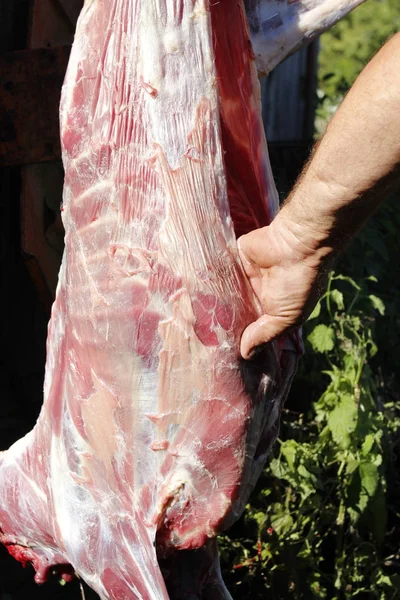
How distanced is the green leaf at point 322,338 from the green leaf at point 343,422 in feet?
0.70

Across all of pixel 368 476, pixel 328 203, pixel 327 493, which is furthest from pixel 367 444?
pixel 328 203

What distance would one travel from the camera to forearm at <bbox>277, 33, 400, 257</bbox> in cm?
116

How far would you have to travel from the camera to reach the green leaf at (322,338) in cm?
319

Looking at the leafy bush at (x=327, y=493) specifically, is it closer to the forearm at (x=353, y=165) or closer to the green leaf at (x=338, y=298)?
the green leaf at (x=338, y=298)

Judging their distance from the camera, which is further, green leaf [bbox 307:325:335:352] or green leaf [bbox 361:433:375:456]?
green leaf [bbox 307:325:335:352]

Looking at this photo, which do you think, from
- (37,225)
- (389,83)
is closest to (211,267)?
(389,83)

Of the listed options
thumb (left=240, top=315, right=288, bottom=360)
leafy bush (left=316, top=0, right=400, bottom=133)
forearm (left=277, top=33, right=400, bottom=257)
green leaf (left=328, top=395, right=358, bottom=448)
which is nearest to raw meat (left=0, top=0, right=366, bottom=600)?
thumb (left=240, top=315, right=288, bottom=360)

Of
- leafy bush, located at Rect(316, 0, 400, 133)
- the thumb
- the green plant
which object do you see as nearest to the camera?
the thumb

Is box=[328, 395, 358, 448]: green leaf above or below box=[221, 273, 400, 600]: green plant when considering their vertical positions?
above

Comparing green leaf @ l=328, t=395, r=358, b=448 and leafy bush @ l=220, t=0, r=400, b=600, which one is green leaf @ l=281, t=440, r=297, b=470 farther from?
green leaf @ l=328, t=395, r=358, b=448

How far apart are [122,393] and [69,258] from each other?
0.29 meters

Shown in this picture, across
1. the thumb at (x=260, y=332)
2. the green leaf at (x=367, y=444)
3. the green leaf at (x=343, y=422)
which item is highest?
the thumb at (x=260, y=332)

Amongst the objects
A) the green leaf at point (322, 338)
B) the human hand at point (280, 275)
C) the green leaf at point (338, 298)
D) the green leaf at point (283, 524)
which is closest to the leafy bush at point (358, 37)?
the green leaf at point (338, 298)

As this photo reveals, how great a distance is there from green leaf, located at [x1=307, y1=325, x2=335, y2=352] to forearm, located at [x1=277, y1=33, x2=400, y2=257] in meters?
1.82
